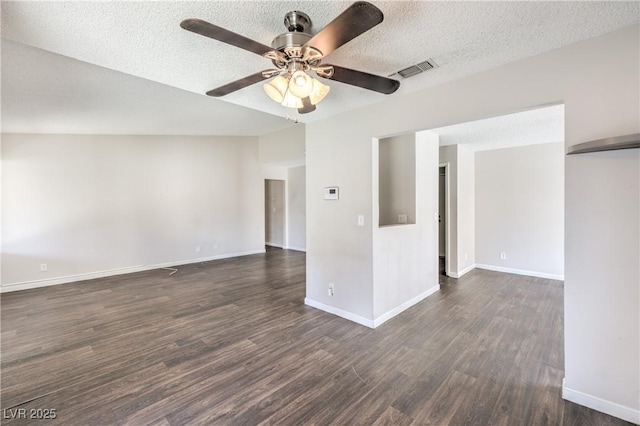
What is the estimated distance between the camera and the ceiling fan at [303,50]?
1150mm

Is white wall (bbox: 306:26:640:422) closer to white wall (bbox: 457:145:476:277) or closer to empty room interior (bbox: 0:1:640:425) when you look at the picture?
empty room interior (bbox: 0:1:640:425)

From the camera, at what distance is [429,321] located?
3146mm

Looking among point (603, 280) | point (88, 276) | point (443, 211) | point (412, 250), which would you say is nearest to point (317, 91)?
point (603, 280)

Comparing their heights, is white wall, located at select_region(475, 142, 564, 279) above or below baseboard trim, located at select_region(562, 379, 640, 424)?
above

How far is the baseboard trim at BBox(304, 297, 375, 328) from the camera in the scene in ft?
10.1

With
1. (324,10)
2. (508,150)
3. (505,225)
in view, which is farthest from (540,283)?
(324,10)

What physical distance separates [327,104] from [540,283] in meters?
4.58

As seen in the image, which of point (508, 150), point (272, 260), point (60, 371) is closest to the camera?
point (60, 371)

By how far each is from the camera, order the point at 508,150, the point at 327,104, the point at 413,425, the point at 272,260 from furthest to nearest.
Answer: the point at 272,260 → the point at 508,150 → the point at 327,104 → the point at 413,425

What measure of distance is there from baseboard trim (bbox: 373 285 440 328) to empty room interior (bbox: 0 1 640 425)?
5 cm

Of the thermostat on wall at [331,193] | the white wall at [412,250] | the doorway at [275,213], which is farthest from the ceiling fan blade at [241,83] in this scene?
the doorway at [275,213]

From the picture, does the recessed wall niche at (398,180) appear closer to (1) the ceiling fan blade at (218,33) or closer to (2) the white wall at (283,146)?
(2) the white wall at (283,146)

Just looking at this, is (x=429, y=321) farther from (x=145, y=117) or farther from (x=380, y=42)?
(x=145, y=117)

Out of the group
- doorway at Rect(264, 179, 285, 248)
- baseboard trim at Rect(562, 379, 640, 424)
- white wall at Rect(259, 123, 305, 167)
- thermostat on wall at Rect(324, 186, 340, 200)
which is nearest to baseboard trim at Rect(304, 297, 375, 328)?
thermostat on wall at Rect(324, 186, 340, 200)
